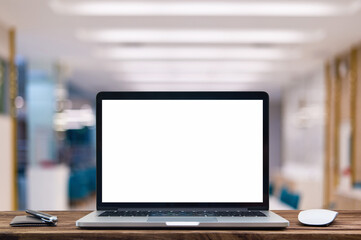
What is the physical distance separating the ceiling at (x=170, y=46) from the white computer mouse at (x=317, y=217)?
3851 mm

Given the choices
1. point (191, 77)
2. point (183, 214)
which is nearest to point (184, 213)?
point (183, 214)

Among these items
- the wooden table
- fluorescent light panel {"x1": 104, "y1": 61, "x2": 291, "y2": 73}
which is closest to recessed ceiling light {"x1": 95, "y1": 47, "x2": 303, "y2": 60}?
→ fluorescent light panel {"x1": 104, "y1": 61, "x2": 291, "y2": 73}

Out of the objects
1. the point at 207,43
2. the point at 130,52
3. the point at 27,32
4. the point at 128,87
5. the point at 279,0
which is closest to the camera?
the point at 279,0

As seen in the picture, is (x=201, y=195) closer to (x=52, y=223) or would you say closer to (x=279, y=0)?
(x=52, y=223)

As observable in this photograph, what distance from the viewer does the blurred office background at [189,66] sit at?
187 inches

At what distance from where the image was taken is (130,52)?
23.0 ft

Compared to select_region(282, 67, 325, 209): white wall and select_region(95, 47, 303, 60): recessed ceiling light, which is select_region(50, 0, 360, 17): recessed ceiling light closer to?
select_region(95, 47, 303, 60): recessed ceiling light

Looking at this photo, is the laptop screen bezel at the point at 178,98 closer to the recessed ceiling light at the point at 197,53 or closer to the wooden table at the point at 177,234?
the wooden table at the point at 177,234

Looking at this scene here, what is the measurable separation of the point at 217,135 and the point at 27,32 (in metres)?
5.19

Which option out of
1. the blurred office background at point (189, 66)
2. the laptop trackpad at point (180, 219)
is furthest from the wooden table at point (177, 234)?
the blurred office background at point (189, 66)

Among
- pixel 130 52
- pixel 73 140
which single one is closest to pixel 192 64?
pixel 130 52

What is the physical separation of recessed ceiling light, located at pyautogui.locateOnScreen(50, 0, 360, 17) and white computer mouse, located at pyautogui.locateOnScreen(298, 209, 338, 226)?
11.8ft

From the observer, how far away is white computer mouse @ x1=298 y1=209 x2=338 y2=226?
1038 millimetres

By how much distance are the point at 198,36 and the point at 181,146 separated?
16.2 feet
